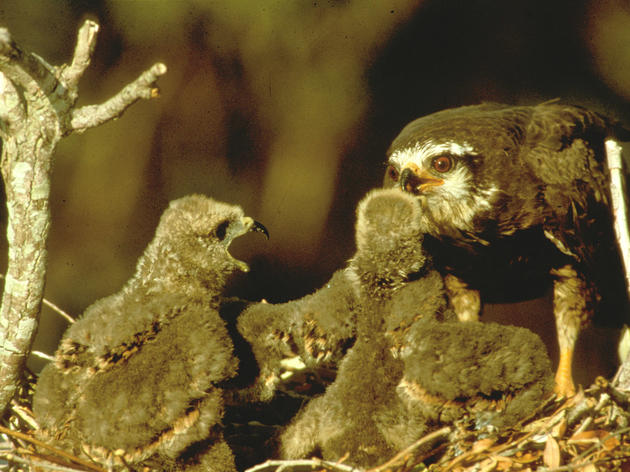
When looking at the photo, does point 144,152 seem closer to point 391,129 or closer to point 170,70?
point 170,70

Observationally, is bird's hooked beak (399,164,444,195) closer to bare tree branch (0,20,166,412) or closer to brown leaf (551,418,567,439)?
brown leaf (551,418,567,439)

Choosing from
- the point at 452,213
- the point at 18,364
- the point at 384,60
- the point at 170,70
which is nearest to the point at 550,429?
the point at 452,213

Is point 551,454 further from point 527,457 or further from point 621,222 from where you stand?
point 621,222

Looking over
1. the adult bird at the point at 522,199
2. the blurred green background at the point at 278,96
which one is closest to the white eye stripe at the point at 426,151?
the adult bird at the point at 522,199

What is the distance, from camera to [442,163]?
Result: 3.11 metres

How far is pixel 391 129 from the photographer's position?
3826 mm

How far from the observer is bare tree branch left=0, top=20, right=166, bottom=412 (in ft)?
7.04

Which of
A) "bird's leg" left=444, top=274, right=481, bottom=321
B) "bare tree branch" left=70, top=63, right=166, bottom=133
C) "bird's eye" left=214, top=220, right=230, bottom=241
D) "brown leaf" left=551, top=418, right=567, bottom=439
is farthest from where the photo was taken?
"bird's leg" left=444, top=274, right=481, bottom=321

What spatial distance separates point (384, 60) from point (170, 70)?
3.31 ft

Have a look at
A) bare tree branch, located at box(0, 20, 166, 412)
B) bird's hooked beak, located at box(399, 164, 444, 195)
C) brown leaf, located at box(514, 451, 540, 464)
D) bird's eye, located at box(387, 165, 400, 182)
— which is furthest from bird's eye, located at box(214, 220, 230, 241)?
brown leaf, located at box(514, 451, 540, 464)

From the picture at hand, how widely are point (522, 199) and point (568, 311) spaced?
2.01ft

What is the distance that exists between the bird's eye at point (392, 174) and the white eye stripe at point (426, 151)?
103 millimetres

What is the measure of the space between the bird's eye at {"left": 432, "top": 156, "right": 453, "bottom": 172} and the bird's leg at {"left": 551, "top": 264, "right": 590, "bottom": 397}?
68 centimetres

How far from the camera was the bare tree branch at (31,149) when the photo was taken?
2.15 metres
